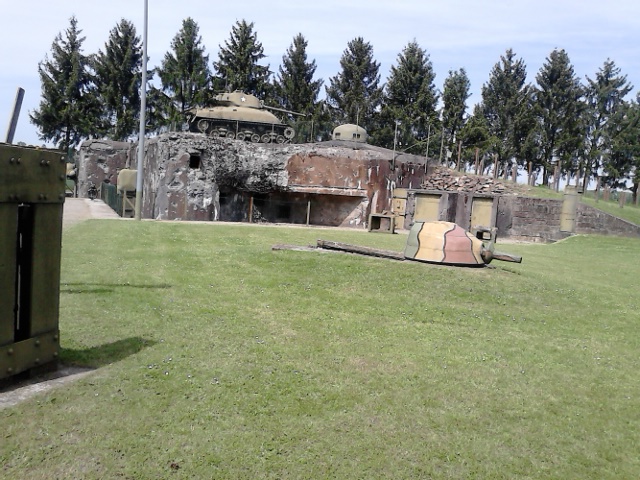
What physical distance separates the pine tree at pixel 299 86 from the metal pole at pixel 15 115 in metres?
51.2

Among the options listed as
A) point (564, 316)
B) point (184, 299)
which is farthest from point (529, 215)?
point (184, 299)

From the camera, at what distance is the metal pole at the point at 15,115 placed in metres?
4.41

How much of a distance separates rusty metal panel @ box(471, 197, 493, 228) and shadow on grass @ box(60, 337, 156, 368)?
22.2 m

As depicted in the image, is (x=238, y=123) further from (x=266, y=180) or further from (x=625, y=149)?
(x=625, y=149)

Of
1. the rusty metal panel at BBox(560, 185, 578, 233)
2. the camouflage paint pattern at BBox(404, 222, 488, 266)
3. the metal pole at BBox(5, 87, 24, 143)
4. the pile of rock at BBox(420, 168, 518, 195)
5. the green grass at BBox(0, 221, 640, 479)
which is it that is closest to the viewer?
the green grass at BBox(0, 221, 640, 479)

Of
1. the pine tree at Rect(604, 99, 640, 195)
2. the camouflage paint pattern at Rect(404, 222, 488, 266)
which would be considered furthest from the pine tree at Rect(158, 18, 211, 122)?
the camouflage paint pattern at Rect(404, 222, 488, 266)

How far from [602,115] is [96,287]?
57.0 meters

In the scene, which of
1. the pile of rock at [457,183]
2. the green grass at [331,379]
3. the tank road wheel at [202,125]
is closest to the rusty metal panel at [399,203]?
the pile of rock at [457,183]

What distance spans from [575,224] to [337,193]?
1119 centimetres

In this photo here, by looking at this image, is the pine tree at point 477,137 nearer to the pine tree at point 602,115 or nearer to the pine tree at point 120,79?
the pine tree at point 602,115

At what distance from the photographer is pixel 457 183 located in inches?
1351

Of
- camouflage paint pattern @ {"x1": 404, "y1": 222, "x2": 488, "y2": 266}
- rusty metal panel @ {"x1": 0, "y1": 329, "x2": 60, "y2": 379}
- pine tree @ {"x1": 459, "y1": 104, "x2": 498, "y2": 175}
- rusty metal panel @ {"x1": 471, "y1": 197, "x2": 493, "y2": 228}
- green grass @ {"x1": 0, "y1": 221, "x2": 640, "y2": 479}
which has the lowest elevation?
green grass @ {"x1": 0, "y1": 221, "x2": 640, "y2": 479}

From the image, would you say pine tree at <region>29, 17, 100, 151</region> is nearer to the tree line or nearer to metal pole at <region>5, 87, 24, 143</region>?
the tree line

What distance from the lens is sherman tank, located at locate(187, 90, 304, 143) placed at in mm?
32719
